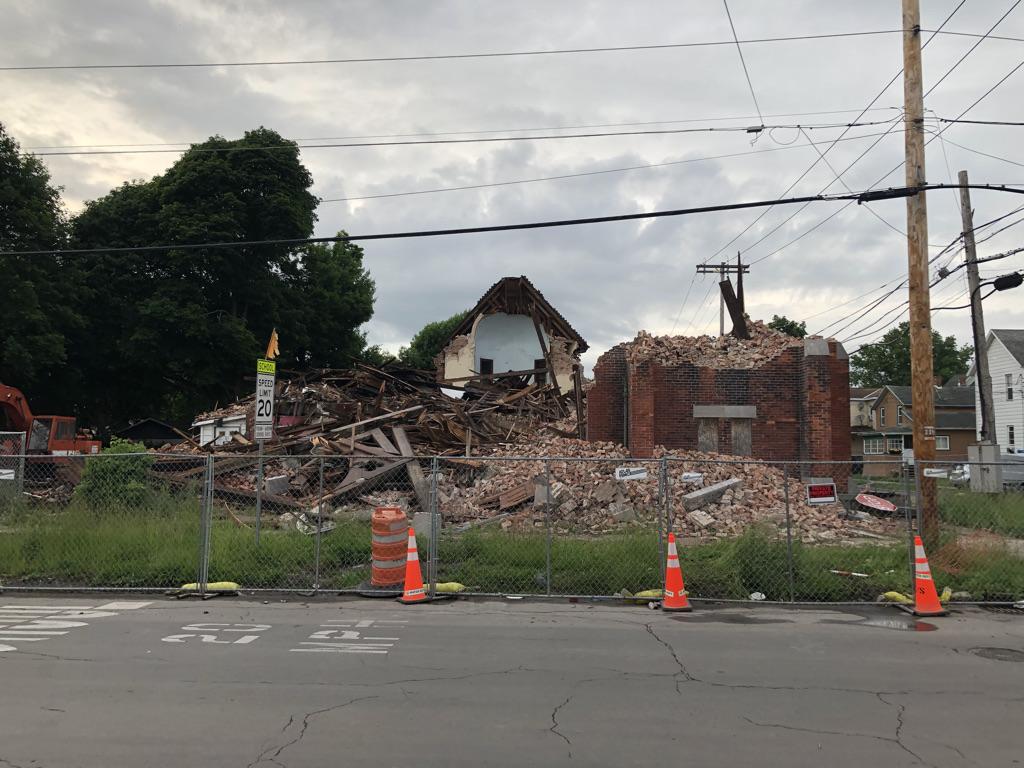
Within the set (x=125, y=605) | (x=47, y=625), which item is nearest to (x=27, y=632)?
(x=47, y=625)

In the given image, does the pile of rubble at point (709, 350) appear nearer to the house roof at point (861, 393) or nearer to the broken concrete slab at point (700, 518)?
the broken concrete slab at point (700, 518)

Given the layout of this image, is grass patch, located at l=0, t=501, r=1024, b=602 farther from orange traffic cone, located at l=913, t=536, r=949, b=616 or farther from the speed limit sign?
the speed limit sign

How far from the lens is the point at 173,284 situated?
37.6 meters

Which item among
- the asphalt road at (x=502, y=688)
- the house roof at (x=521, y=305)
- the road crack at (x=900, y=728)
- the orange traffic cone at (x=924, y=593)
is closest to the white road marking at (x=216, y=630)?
the asphalt road at (x=502, y=688)

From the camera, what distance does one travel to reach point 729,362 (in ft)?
71.9

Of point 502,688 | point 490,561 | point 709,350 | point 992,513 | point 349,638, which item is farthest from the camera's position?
point 709,350

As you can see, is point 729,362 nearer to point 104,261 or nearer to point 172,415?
point 104,261

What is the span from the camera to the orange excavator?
25.5 meters

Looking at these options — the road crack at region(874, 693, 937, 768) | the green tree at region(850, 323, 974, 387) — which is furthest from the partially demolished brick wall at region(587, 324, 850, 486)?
the green tree at region(850, 323, 974, 387)

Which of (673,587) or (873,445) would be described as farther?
(873,445)

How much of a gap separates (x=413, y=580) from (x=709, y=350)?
1418cm

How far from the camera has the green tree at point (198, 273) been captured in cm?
3675

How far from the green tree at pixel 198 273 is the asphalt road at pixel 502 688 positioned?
28.9 metres

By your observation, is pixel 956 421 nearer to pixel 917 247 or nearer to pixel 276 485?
pixel 917 247
